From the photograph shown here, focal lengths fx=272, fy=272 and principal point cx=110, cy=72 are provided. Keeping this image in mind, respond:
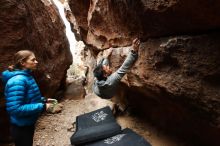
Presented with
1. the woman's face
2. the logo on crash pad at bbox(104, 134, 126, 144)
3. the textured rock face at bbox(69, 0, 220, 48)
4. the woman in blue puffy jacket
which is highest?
the textured rock face at bbox(69, 0, 220, 48)

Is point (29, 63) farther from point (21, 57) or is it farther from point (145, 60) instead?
point (145, 60)

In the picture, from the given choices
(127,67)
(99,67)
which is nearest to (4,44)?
(99,67)

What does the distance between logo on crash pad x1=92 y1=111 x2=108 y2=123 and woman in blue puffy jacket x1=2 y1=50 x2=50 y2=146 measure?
7.20ft

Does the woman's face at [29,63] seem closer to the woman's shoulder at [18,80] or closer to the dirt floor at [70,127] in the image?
the woman's shoulder at [18,80]

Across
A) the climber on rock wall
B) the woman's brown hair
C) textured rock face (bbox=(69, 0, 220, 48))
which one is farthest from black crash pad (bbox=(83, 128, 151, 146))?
the woman's brown hair

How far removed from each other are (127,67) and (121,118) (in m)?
2.66

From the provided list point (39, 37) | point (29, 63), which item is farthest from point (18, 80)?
point (39, 37)

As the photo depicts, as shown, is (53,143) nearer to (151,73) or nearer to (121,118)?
(121,118)

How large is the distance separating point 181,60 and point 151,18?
82 cm

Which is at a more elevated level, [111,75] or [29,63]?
[29,63]

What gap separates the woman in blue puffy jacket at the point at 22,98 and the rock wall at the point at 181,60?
72.9 inches

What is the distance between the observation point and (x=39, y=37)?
7.91 m

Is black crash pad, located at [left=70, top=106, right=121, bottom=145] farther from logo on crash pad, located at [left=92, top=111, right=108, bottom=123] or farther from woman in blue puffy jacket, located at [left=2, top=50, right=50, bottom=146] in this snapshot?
woman in blue puffy jacket, located at [left=2, top=50, right=50, bottom=146]

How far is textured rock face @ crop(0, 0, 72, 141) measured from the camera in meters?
6.15
